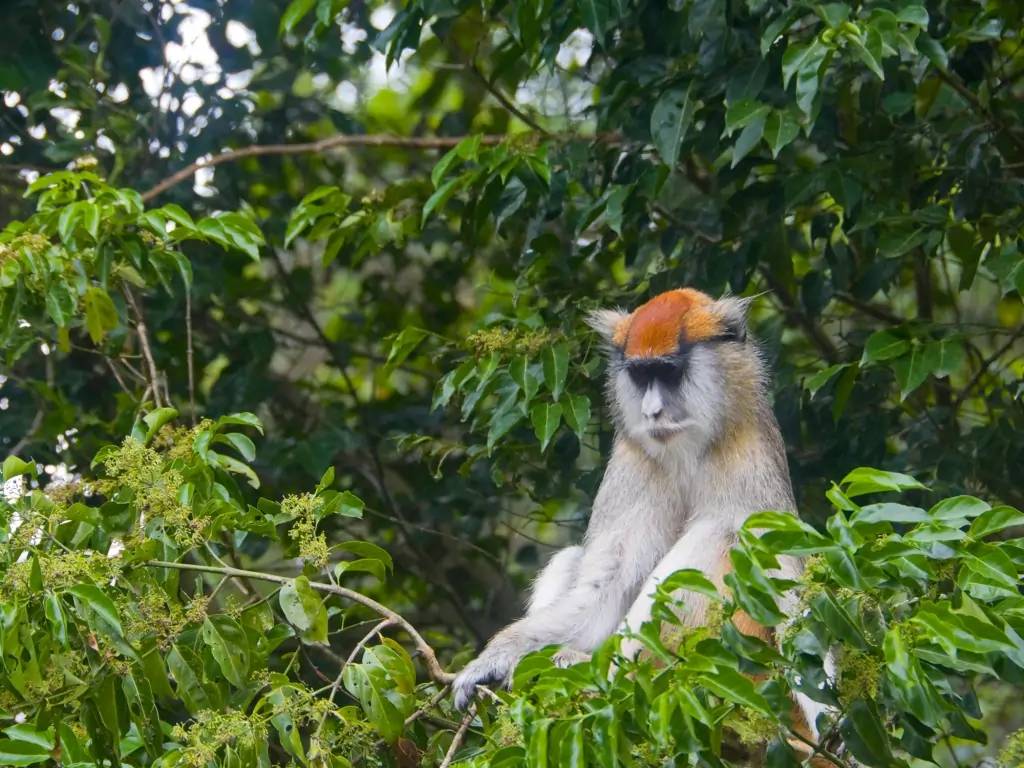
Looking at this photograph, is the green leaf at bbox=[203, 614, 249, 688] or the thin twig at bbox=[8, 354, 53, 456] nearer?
the green leaf at bbox=[203, 614, 249, 688]

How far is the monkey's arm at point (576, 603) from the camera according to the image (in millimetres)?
5160

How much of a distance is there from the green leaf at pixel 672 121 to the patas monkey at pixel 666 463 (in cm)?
65

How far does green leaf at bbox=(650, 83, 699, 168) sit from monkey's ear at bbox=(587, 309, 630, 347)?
0.70m

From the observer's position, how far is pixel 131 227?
206 inches

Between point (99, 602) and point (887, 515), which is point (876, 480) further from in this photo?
point (99, 602)

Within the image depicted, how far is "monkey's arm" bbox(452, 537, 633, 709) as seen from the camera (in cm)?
516

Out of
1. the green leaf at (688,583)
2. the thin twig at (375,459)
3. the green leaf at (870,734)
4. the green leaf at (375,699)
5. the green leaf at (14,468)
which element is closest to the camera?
the green leaf at (688,583)

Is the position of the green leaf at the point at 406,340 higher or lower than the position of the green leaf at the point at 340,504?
higher

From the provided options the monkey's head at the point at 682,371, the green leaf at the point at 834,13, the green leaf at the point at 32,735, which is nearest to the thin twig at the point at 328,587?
the green leaf at the point at 32,735

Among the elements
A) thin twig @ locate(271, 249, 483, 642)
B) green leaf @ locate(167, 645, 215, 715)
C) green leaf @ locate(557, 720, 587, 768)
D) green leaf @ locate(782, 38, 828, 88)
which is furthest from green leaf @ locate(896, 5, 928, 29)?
thin twig @ locate(271, 249, 483, 642)

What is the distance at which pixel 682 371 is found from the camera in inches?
209

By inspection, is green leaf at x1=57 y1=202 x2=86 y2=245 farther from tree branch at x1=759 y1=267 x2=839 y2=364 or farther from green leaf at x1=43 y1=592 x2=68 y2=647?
tree branch at x1=759 y1=267 x2=839 y2=364

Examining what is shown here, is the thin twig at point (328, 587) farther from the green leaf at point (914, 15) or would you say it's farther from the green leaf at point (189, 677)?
the green leaf at point (914, 15)

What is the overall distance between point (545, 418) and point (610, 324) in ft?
2.23
